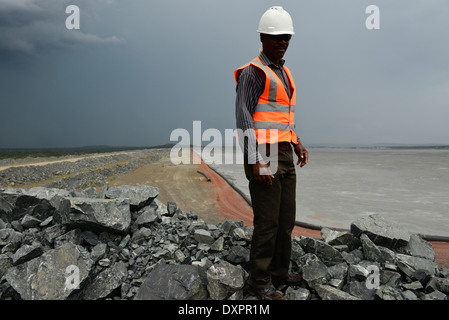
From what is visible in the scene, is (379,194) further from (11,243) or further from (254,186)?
(11,243)

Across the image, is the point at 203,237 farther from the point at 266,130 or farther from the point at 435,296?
the point at 435,296

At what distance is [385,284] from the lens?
10.7 ft

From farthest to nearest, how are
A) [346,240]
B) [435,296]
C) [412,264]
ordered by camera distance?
[346,240]
[412,264]
[435,296]

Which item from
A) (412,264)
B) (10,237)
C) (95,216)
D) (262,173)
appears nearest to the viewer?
(262,173)

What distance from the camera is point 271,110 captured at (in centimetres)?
275

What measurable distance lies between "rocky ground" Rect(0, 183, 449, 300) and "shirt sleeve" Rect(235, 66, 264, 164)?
59.1 inches

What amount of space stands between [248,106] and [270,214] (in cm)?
114

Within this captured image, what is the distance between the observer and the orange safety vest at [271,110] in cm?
268

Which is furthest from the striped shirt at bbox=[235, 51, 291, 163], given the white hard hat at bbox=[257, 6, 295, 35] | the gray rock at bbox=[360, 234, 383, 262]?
the gray rock at bbox=[360, 234, 383, 262]

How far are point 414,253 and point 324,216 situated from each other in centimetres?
366

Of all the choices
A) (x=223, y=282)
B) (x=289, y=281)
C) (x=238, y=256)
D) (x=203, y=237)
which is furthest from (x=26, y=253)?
(x=289, y=281)

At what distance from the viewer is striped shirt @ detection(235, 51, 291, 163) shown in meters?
2.60

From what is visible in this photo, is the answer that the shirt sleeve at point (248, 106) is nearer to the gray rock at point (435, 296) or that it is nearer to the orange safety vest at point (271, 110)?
the orange safety vest at point (271, 110)

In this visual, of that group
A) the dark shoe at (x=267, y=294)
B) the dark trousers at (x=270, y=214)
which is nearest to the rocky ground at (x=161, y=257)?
the dark shoe at (x=267, y=294)
